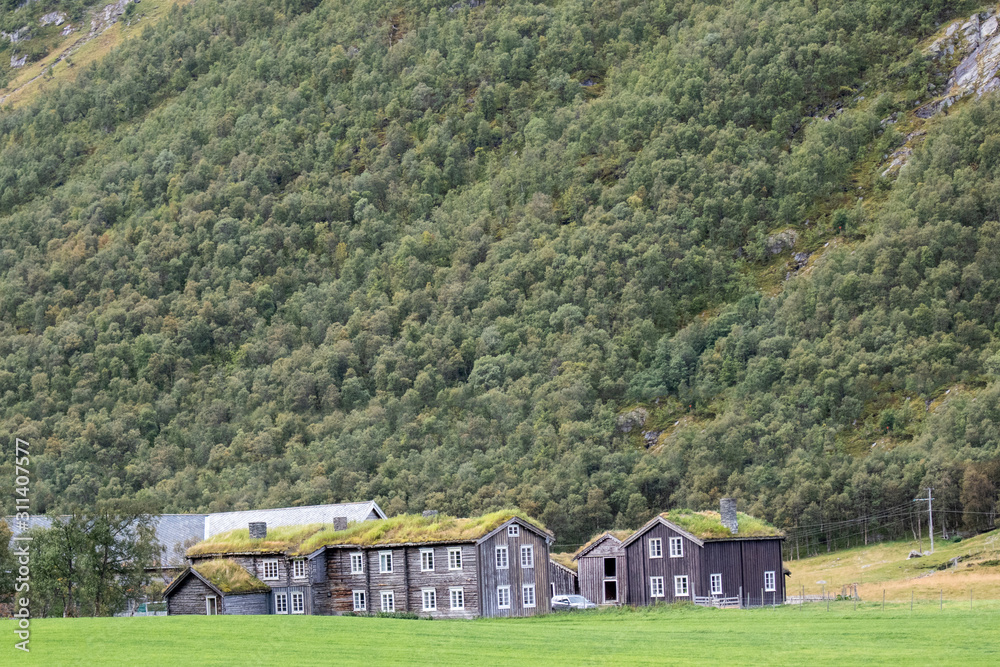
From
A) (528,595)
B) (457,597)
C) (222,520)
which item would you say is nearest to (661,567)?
(528,595)

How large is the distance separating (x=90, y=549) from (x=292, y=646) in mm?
27381

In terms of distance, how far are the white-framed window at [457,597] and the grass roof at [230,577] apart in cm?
1185

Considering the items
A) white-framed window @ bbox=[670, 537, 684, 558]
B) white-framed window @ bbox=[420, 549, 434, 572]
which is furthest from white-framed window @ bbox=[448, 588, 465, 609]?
white-framed window @ bbox=[670, 537, 684, 558]

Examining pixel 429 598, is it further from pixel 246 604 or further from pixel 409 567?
pixel 246 604

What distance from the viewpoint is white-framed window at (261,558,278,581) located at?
87062mm

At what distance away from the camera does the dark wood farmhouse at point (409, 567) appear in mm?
81812

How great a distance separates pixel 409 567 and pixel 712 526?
60.2 ft

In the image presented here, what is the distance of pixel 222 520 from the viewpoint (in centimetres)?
11700

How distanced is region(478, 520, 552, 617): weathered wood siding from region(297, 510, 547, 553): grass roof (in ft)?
2.31

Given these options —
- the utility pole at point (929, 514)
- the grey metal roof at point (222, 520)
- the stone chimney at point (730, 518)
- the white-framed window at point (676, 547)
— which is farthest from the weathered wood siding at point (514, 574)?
the utility pole at point (929, 514)

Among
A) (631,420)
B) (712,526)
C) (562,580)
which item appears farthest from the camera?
(631,420)

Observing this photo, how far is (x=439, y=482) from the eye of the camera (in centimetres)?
16412

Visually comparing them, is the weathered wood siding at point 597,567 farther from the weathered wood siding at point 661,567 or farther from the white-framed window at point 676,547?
the white-framed window at point 676,547

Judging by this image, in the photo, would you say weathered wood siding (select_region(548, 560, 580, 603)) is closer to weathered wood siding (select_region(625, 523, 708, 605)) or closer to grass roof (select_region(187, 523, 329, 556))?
weathered wood siding (select_region(625, 523, 708, 605))
